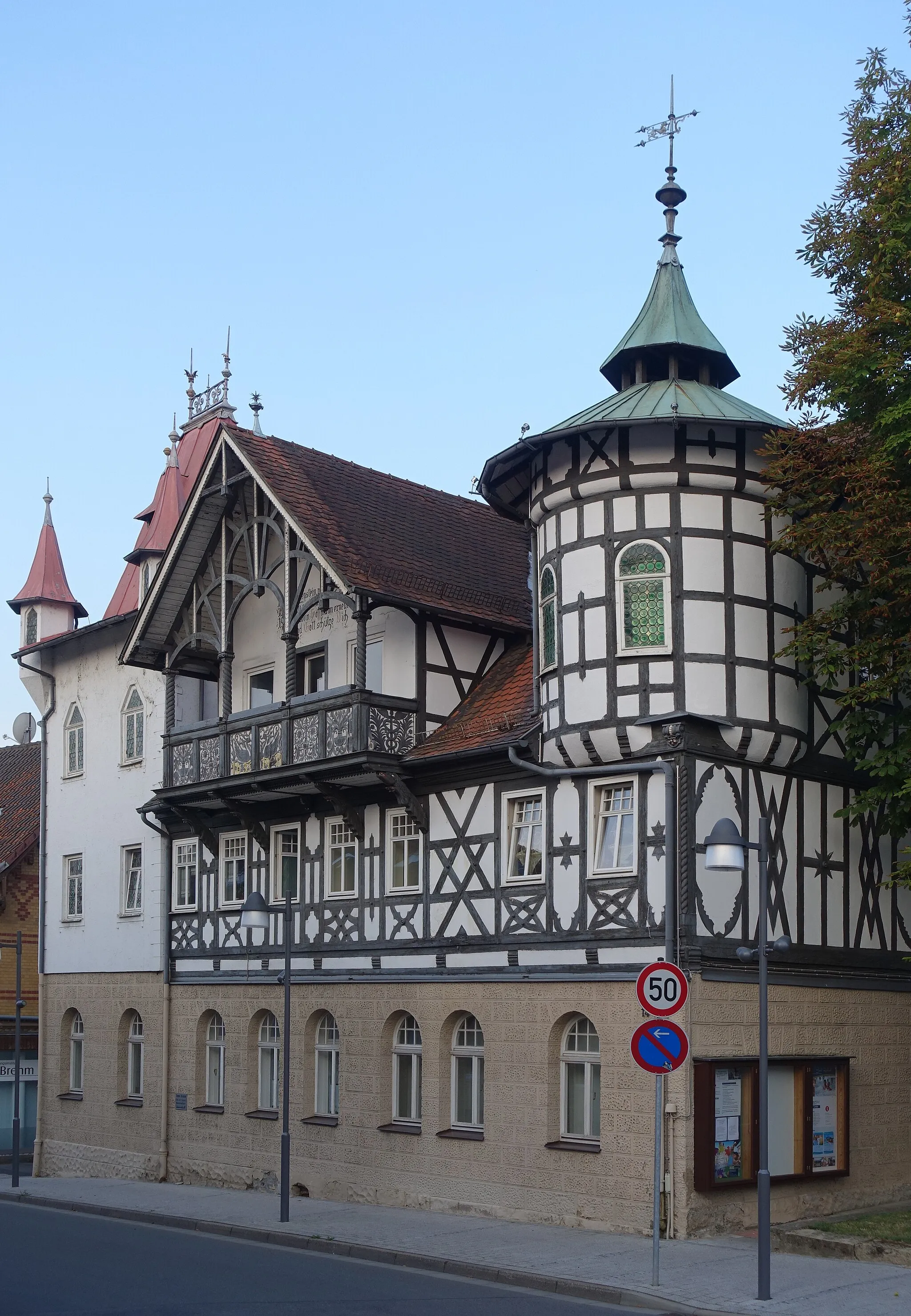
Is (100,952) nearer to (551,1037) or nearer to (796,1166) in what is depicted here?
(551,1037)

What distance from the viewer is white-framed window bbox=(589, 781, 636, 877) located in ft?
71.5

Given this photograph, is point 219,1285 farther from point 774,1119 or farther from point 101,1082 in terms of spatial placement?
point 101,1082

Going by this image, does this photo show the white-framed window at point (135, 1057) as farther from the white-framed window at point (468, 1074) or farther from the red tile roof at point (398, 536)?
the red tile roof at point (398, 536)

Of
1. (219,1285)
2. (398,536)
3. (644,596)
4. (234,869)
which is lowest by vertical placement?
(219,1285)

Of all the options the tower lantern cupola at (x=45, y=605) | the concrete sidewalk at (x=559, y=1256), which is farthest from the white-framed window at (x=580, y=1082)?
the tower lantern cupola at (x=45, y=605)

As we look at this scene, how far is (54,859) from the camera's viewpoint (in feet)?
119

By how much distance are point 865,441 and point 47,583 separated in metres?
22.8

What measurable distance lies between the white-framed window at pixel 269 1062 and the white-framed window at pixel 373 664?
20.8 feet

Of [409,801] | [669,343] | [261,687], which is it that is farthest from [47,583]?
[669,343]

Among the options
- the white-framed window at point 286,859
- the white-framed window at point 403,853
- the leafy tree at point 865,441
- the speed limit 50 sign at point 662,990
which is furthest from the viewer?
the white-framed window at point 286,859

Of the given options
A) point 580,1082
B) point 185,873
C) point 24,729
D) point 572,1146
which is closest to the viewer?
point 572,1146

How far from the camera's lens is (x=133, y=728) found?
33969mm

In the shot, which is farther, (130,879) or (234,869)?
(130,879)

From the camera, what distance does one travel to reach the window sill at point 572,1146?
21.5 m
